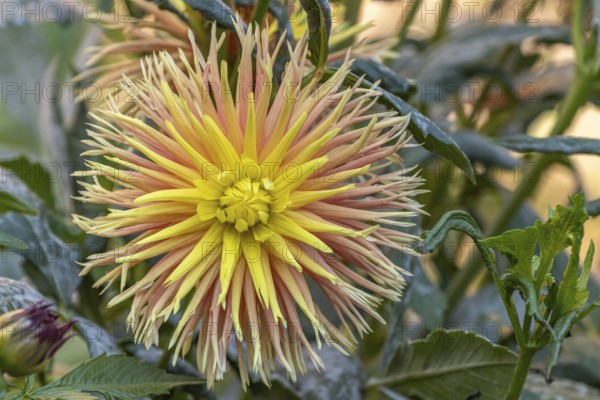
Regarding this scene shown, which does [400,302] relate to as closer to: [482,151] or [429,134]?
[429,134]

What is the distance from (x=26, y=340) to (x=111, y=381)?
1.7 inches

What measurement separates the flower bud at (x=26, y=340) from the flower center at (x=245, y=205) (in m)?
0.07

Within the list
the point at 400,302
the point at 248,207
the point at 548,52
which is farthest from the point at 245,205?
the point at 548,52

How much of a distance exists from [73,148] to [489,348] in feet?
0.94

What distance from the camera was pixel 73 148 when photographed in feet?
1.56

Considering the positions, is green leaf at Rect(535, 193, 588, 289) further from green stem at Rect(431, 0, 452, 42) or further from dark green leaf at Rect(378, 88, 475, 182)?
green stem at Rect(431, 0, 452, 42)

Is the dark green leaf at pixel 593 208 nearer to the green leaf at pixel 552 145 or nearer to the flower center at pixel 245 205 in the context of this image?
the green leaf at pixel 552 145

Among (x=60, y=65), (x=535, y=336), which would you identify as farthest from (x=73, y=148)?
(x=535, y=336)

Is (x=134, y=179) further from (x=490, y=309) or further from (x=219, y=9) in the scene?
(x=490, y=309)

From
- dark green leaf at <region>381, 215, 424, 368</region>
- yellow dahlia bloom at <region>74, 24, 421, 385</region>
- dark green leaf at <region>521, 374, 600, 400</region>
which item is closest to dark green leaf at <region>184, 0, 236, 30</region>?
yellow dahlia bloom at <region>74, 24, 421, 385</region>

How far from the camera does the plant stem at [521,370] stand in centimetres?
27

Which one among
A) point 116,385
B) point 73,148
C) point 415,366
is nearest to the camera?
point 116,385

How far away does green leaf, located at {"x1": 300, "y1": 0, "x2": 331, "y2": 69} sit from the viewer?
0.94 feet

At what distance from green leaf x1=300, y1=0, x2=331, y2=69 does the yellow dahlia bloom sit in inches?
0.4
